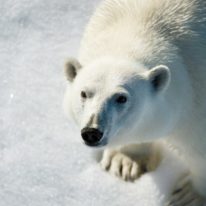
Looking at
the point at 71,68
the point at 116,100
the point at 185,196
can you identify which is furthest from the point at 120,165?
the point at 116,100

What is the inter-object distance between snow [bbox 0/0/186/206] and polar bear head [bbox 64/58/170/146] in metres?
0.60

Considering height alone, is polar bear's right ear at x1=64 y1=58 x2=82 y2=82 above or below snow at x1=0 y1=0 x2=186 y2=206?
above

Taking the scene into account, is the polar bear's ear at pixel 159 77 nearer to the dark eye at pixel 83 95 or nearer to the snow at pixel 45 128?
the dark eye at pixel 83 95

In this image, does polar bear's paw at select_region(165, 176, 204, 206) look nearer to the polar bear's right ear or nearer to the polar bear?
the polar bear

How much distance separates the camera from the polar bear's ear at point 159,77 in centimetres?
349

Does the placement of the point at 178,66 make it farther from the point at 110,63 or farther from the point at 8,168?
the point at 8,168

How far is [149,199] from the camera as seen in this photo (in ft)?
13.4

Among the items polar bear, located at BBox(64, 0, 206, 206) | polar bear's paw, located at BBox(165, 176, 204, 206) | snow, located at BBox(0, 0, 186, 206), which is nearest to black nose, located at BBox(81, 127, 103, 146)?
polar bear, located at BBox(64, 0, 206, 206)

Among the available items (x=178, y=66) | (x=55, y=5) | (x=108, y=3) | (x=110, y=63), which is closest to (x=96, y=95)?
(x=110, y=63)

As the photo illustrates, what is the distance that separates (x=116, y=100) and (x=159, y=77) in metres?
0.26

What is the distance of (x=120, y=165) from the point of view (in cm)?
435

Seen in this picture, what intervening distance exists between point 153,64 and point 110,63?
0.85ft

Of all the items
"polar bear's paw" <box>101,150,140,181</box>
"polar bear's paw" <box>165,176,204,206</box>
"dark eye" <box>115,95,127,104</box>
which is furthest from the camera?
"polar bear's paw" <box>101,150,140,181</box>

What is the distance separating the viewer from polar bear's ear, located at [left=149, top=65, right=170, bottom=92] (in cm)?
349
